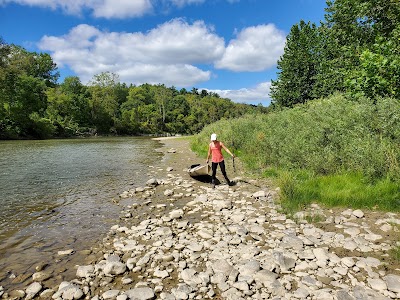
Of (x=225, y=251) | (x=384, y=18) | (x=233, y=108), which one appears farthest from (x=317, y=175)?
(x=233, y=108)

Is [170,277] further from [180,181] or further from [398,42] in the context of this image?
[398,42]

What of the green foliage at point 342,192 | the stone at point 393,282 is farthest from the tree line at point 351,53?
the stone at point 393,282

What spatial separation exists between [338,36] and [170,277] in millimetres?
30195

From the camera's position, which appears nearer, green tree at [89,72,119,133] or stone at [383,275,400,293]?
stone at [383,275,400,293]

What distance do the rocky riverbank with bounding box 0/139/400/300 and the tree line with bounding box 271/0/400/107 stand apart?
9462 millimetres

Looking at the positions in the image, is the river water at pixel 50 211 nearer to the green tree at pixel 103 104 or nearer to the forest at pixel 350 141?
the forest at pixel 350 141

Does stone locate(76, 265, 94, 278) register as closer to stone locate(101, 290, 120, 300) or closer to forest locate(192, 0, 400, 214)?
stone locate(101, 290, 120, 300)

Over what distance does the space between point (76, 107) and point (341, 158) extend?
319 feet

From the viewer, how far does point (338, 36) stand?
27.7 meters

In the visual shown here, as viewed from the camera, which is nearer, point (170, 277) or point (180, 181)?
point (170, 277)

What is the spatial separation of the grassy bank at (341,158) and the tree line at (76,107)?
23.7 meters

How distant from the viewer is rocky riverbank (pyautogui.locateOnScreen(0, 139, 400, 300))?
5008 mm

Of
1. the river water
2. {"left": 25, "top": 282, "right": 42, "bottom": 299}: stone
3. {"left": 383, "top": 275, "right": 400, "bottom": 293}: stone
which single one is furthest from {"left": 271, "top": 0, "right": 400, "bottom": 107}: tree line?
{"left": 25, "top": 282, "right": 42, "bottom": 299}: stone

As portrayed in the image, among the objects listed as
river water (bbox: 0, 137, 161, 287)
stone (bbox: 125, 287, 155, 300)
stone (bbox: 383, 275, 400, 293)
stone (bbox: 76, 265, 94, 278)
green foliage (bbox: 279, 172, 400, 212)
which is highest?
green foliage (bbox: 279, 172, 400, 212)
